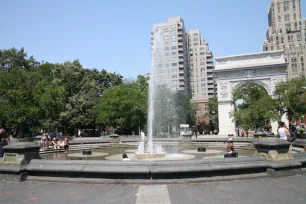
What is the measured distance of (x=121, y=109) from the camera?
4444 cm

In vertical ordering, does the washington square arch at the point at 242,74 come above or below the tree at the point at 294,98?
above

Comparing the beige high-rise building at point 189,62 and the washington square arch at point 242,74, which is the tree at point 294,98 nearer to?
the washington square arch at point 242,74

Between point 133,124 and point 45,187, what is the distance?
129 feet

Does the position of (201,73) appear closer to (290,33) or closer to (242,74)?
(290,33)

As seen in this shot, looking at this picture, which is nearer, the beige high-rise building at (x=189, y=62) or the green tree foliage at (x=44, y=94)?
the green tree foliage at (x=44, y=94)

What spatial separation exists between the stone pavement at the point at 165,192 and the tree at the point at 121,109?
36.7 m

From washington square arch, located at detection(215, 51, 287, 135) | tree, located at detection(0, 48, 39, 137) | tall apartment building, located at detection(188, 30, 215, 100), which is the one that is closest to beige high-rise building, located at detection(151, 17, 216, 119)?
tall apartment building, located at detection(188, 30, 215, 100)

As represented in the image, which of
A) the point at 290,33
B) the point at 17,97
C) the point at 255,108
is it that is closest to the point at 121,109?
the point at 17,97

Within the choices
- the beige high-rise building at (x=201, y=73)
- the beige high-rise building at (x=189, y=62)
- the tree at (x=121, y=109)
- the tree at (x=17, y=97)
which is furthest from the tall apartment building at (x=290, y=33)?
the tree at (x=17, y=97)

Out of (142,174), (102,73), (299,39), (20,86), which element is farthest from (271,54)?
(299,39)

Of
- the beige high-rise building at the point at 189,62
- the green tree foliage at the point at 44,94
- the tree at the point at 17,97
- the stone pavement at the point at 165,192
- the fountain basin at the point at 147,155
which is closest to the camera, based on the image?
the stone pavement at the point at 165,192

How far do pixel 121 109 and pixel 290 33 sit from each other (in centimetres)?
10257

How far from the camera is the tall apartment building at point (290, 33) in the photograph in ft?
367

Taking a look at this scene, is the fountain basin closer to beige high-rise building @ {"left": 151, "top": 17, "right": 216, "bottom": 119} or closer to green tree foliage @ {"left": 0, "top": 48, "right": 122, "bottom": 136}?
green tree foliage @ {"left": 0, "top": 48, "right": 122, "bottom": 136}
